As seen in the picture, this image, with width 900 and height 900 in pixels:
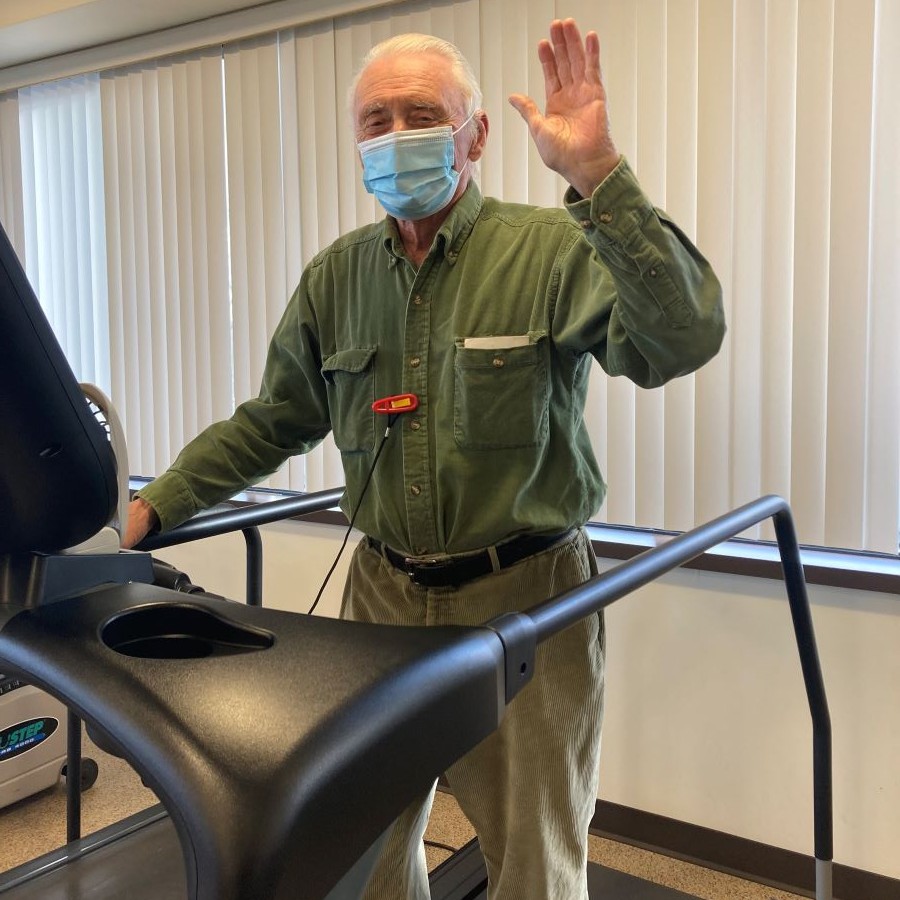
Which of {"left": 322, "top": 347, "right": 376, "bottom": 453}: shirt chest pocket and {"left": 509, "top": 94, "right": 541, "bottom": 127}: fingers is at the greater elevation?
{"left": 509, "top": 94, "right": 541, "bottom": 127}: fingers

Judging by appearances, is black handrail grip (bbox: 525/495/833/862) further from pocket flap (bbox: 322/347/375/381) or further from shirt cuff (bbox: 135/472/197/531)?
shirt cuff (bbox: 135/472/197/531)

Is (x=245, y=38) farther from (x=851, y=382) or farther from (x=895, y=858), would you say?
(x=895, y=858)

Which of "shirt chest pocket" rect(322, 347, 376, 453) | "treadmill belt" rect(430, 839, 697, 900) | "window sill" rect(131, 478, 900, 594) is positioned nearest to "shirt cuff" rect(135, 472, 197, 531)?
"shirt chest pocket" rect(322, 347, 376, 453)

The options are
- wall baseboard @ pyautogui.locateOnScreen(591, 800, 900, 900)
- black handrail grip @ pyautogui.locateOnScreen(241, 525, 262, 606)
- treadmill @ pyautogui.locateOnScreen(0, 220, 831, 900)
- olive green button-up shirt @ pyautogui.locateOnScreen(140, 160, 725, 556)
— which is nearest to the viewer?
treadmill @ pyautogui.locateOnScreen(0, 220, 831, 900)

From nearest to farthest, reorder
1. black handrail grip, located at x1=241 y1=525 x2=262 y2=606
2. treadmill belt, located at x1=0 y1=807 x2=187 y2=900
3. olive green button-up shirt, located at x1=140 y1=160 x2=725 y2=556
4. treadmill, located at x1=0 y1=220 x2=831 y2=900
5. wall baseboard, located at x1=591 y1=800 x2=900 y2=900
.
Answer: treadmill, located at x1=0 y1=220 x2=831 y2=900, olive green button-up shirt, located at x1=140 y1=160 x2=725 y2=556, treadmill belt, located at x1=0 y1=807 x2=187 y2=900, black handrail grip, located at x1=241 y1=525 x2=262 y2=606, wall baseboard, located at x1=591 y1=800 x2=900 y2=900

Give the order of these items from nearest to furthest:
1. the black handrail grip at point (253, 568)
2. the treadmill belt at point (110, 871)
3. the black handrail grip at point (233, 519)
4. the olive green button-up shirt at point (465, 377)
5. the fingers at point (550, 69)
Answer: the fingers at point (550, 69) < the olive green button-up shirt at point (465, 377) < the black handrail grip at point (233, 519) < the treadmill belt at point (110, 871) < the black handrail grip at point (253, 568)

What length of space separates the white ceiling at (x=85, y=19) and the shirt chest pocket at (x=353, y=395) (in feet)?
6.04

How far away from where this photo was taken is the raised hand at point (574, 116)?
99 centimetres

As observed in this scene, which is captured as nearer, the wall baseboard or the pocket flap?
the pocket flap

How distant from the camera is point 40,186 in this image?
11.3ft

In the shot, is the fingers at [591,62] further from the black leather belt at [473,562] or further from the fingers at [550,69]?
the black leather belt at [473,562]

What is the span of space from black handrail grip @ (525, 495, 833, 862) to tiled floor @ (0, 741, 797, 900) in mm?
472

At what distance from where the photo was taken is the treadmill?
20.9 inches

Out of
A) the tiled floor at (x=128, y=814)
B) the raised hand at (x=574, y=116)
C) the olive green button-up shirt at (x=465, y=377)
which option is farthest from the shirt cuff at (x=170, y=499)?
the tiled floor at (x=128, y=814)
